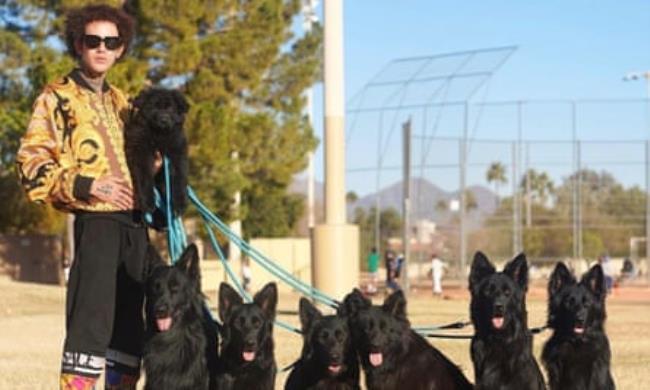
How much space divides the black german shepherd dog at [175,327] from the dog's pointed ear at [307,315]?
46.8 inches

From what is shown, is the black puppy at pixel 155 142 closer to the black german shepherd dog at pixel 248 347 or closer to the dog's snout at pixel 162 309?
the dog's snout at pixel 162 309

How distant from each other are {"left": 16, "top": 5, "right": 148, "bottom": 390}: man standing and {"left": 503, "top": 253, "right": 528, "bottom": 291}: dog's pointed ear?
8.54 ft

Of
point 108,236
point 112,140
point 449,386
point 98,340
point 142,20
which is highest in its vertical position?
point 142,20

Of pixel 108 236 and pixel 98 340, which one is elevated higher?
pixel 108 236

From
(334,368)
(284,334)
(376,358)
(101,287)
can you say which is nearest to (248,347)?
(334,368)

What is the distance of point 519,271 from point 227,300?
6.58ft

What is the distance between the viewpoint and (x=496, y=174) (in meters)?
40.0

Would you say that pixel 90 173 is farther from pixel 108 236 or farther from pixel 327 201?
pixel 327 201

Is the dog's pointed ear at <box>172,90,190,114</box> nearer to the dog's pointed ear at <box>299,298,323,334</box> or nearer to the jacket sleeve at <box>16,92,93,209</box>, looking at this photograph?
the jacket sleeve at <box>16,92,93,209</box>

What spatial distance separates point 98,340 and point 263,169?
105 ft

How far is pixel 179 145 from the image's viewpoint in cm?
634

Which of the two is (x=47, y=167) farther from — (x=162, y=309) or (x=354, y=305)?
(x=354, y=305)

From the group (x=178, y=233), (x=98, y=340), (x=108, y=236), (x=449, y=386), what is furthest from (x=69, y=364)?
(x=449, y=386)

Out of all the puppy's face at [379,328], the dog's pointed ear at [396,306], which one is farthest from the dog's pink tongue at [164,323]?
the dog's pointed ear at [396,306]
